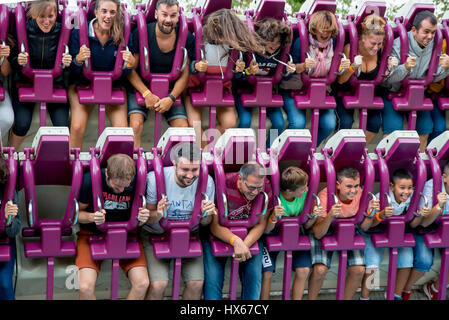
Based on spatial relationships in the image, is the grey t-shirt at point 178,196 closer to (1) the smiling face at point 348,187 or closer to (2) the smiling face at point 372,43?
(1) the smiling face at point 348,187

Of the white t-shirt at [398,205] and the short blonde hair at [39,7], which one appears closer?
the short blonde hair at [39,7]

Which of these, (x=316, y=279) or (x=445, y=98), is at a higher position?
(x=445, y=98)

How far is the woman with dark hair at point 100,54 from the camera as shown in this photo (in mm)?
4809

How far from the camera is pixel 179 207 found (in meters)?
4.52

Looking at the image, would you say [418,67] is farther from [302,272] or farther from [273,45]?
[302,272]

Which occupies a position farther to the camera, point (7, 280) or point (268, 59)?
point (268, 59)

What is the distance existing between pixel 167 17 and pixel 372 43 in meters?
1.25

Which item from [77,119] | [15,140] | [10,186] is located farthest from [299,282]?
[15,140]

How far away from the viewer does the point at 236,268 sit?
4648 millimetres

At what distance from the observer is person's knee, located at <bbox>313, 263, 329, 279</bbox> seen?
15.8 ft

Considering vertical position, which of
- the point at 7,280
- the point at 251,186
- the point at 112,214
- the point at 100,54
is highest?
Answer: the point at 100,54

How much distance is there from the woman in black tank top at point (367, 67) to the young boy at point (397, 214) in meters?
0.66

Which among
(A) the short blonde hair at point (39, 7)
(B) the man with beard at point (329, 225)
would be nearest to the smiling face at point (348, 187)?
(B) the man with beard at point (329, 225)
